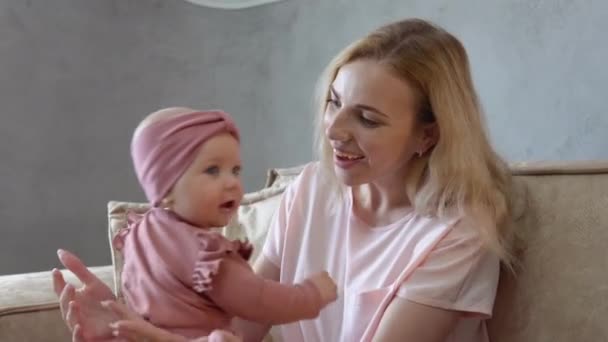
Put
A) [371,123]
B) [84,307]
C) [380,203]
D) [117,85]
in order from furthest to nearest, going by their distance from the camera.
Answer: [117,85] < [380,203] < [371,123] < [84,307]

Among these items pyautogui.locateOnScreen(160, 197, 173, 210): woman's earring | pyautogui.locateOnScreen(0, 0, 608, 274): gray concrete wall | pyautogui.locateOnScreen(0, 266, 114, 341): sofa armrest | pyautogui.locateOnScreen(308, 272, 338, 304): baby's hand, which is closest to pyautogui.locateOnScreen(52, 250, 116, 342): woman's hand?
pyautogui.locateOnScreen(160, 197, 173, 210): woman's earring

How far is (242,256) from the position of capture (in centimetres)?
87

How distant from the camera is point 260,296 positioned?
2.75ft

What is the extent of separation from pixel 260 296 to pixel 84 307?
255 millimetres

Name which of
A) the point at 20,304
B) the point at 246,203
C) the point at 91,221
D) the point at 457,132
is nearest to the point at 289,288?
the point at 457,132

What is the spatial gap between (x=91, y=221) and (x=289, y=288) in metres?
1.77

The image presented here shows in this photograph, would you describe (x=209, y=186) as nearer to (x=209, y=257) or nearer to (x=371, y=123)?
(x=209, y=257)

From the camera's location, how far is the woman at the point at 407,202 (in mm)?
1098

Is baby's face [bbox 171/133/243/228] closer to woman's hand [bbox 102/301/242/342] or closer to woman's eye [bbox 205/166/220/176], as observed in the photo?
woman's eye [bbox 205/166/220/176]

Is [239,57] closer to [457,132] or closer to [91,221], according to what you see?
[91,221]

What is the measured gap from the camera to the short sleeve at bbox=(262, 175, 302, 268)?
1.37 meters

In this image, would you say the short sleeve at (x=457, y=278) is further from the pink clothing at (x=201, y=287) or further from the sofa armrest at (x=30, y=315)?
the sofa armrest at (x=30, y=315)

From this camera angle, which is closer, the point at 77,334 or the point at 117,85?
the point at 77,334

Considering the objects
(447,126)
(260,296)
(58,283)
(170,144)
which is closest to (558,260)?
(447,126)
